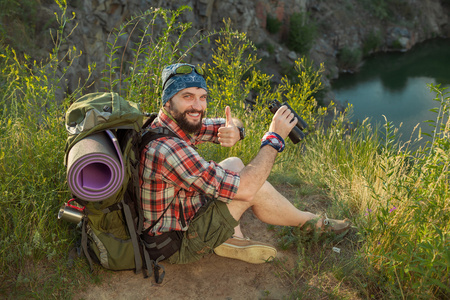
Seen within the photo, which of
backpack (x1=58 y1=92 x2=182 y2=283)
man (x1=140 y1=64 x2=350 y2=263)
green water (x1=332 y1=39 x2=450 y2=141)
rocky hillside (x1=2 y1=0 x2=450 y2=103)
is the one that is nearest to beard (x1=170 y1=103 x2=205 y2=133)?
man (x1=140 y1=64 x2=350 y2=263)

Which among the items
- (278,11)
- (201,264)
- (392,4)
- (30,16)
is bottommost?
(201,264)

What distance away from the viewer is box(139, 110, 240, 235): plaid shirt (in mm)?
2049

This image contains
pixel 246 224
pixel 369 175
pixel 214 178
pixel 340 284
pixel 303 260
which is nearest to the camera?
pixel 214 178

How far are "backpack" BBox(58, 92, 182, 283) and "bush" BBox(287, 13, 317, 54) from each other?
2005 cm

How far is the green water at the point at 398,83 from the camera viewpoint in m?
13.1

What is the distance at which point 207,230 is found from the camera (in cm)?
228

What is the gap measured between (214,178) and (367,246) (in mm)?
1046

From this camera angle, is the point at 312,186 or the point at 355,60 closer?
the point at 312,186

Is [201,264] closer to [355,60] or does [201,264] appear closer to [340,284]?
[340,284]

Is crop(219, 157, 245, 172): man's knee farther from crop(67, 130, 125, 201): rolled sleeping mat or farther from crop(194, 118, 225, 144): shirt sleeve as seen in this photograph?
crop(67, 130, 125, 201): rolled sleeping mat

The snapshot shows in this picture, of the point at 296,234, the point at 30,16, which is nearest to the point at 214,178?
the point at 296,234

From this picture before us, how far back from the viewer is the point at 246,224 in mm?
2996

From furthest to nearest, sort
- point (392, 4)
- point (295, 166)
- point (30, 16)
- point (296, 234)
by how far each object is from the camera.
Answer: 1. point (392, 4)
2. point (30, 16)
3. point (295, 166)
4. point (296, 234)

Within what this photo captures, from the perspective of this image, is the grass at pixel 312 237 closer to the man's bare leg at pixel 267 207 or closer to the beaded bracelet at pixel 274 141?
the man's bare leg at pixel 267 207
